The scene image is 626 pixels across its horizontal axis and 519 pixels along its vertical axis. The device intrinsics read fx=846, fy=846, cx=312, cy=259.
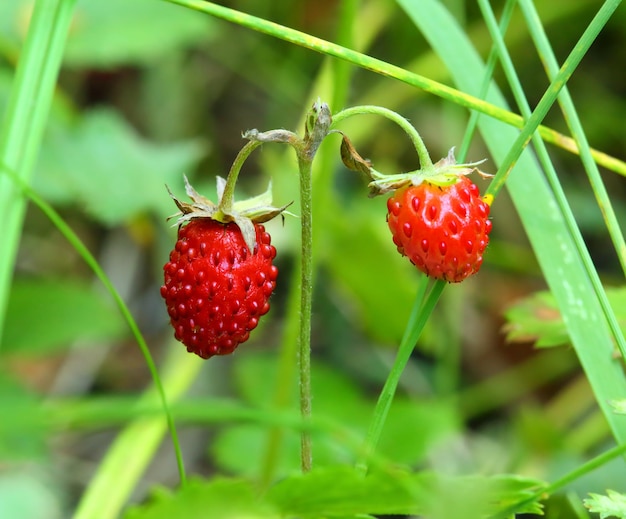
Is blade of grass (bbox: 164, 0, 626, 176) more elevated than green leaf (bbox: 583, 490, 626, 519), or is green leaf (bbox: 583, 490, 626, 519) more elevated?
blade of grass (bbox: 164, 0, 626, 176)

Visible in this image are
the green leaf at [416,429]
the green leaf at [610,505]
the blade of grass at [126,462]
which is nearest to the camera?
the green leaf at [610,505]

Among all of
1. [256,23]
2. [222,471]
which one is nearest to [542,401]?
[222,471]

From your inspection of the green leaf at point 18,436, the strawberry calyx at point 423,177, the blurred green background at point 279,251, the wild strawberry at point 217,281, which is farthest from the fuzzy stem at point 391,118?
the green leaf at point 18,436

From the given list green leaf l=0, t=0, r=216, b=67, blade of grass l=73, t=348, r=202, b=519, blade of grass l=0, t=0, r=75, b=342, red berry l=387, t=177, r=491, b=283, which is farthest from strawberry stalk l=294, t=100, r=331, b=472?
green leaf l=0, t=0, r=216, b=67

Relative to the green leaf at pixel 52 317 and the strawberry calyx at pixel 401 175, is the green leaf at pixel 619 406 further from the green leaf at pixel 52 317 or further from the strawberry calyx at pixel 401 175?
the green leaf at pixel 52 317

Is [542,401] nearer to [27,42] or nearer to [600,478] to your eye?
[600,478]

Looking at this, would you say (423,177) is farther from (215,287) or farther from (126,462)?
(126,462)

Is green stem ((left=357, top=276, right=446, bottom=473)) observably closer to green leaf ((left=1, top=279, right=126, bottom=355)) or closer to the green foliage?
the green foliage
